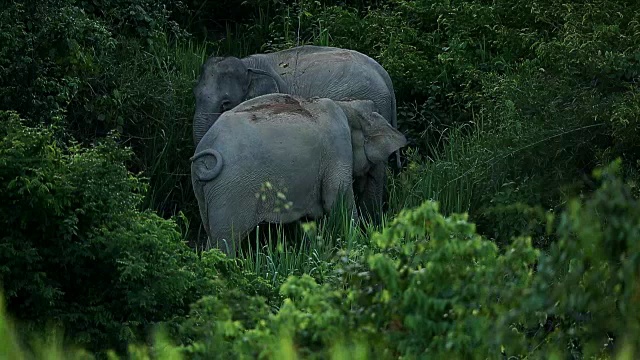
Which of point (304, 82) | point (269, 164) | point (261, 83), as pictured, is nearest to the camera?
point (269, 164)

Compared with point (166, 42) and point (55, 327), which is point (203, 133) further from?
point (55, 327)

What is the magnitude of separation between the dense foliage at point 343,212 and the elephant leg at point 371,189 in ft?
0.52

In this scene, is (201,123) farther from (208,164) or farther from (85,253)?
(85,253)

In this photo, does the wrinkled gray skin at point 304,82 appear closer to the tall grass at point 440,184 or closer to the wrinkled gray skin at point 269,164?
the tall grass at point 440,184

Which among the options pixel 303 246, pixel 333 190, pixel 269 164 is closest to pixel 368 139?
pixel 333 190

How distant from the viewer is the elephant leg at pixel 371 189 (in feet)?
42.3

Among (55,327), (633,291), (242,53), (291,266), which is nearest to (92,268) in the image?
(55,327)

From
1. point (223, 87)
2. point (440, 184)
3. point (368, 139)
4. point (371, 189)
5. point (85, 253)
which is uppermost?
point (85, 253)

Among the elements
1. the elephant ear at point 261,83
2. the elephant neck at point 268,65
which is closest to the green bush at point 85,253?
the elephant ear at point 261,83

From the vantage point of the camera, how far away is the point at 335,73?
1398 cm

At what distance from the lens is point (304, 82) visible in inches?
555

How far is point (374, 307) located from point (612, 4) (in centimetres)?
681

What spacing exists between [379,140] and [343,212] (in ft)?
3.00

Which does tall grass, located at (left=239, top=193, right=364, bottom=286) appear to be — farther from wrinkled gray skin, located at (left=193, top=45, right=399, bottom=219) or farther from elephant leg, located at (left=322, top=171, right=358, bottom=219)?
wrinkled gray skin, located at (left=193, top=45, right=399, bottom=219)
